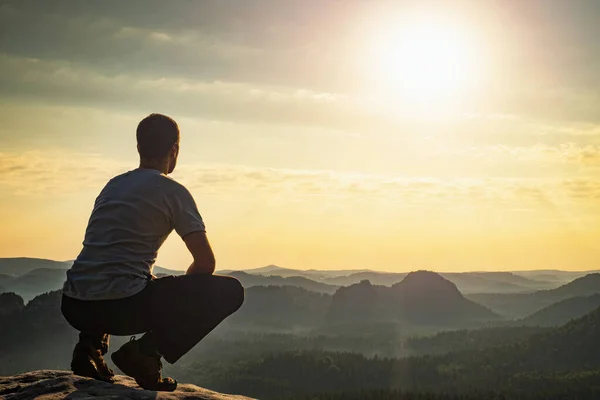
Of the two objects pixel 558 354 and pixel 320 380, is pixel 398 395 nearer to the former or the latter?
pixel 320 380

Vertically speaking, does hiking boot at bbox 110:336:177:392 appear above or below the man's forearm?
below

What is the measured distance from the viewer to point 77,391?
360 inches

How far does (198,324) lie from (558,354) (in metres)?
119

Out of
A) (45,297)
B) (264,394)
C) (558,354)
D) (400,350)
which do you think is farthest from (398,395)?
(45,297)

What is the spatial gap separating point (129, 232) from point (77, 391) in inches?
102

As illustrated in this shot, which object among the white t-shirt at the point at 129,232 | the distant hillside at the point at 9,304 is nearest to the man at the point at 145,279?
the white t-shirt at the point at 129,232

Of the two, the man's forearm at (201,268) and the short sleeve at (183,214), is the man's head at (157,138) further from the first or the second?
the man's forearm at (201,268)

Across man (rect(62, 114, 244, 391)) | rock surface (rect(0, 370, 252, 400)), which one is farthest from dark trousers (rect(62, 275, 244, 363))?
rock surface (rect(0, 370, 252, 400))

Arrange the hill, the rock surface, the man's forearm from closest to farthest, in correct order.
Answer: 1. the rock surface
2. the man's forearm
3. the hill

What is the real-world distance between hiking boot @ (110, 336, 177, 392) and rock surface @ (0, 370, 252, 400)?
0.86 ft

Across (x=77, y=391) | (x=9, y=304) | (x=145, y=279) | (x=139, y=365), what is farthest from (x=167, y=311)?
(x=9, y=304)

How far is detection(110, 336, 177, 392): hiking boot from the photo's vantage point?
32.2ft

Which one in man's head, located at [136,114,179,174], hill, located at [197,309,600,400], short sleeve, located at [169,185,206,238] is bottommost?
hill, located at [197,309,600,400]

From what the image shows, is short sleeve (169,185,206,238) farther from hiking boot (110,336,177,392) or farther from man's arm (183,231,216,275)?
hiking boot (110,336,177,392)
